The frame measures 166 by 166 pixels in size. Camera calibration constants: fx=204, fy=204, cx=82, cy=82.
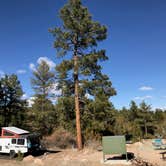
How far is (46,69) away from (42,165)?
76.5 ft

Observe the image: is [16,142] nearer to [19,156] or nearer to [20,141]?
[20,141]

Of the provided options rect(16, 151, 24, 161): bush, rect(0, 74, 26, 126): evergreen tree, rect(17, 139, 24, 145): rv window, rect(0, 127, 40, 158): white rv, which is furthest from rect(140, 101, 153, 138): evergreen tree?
rect(16, 151, 24, 161): bush

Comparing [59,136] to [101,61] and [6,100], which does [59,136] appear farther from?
[101,61]

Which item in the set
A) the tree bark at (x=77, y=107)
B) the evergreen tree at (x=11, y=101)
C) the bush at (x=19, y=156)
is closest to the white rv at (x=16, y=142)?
the bush at (x=19, y=156)

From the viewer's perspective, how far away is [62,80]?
745 inches

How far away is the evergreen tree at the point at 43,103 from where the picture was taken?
1161 inches

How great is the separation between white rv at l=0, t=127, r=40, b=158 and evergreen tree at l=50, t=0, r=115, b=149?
4.52 meters

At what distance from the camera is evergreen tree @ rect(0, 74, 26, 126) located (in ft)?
81.5

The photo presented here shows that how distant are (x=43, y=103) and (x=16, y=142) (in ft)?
52.4

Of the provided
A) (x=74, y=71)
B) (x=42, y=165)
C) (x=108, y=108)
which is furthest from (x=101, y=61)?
(x=42, y=165)

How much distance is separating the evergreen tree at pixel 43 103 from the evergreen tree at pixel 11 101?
13.7 ft

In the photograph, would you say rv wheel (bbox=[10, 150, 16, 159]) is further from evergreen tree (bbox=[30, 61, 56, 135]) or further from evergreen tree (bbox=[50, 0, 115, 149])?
evergreen tree (bbox=[30, 61, 56, 135])

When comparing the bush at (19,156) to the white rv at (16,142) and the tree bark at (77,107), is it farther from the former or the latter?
the tree bark at (77,107)

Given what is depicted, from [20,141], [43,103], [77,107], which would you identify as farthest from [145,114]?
[20,141]
